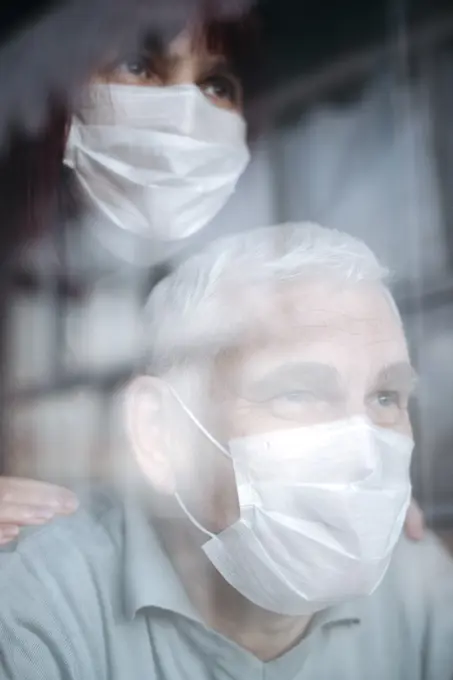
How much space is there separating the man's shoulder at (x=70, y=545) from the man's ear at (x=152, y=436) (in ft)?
0.14

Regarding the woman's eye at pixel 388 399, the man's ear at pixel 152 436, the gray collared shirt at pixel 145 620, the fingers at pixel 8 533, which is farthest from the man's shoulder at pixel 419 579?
the fingers at pixel 8 533

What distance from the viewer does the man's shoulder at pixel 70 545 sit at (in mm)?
800

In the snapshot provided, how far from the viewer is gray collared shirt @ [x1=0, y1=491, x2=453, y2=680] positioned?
0.79m

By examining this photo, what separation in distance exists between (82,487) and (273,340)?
0.24m

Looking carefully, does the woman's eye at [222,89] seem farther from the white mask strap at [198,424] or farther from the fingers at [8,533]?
the fingers at [8,533]

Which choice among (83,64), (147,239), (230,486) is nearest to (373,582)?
(230,486)

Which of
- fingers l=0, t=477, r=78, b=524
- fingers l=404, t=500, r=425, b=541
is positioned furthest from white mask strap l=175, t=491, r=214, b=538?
fingers l=404, t=500, r=425, b=541

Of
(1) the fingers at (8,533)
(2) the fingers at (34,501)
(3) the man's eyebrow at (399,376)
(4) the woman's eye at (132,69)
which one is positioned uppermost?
(4) the woman's eye at (132,69)

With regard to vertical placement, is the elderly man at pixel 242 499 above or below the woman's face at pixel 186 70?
below

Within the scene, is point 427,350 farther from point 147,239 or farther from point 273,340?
point 147,239

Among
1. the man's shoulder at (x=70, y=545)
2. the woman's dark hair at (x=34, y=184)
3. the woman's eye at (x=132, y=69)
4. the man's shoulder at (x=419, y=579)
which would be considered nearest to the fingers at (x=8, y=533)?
the man's shoulder at (x=70, y=545)

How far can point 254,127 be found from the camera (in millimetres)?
893

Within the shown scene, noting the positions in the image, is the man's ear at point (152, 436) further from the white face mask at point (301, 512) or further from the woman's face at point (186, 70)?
the woman's face at point (186, 70)

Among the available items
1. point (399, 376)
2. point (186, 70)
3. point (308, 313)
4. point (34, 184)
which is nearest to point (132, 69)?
point (186, 70)
